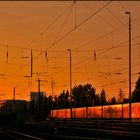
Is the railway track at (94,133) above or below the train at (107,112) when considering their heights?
below

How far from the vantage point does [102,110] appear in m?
102

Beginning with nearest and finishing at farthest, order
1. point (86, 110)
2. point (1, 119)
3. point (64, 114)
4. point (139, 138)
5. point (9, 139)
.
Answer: point (139, 138), point (9, 139), point (1, 119), point (86, 110), point (64, 114)

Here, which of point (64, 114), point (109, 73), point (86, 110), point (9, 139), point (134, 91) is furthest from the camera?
point (134, 91)

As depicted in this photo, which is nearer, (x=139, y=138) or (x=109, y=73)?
(x=139, y=138)

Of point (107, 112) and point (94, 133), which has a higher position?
point (107, 112)

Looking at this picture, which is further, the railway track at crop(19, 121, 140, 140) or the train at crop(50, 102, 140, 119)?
the train at crop(50, 102, 140, 119)

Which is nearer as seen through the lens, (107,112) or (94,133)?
(94,133)

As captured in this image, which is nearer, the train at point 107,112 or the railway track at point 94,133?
the railway track at point 94,133

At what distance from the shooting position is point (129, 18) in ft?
210

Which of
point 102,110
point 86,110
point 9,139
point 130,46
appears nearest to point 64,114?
point 86,110

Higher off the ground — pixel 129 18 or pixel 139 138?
pixel 129 18

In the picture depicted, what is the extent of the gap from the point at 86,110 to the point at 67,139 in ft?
250

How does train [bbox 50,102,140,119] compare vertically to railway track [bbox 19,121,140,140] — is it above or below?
above

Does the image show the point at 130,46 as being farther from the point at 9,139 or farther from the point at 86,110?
the point at 86,110
